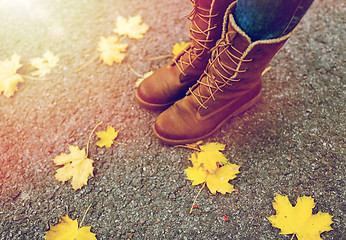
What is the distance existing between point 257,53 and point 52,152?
1.16 meters

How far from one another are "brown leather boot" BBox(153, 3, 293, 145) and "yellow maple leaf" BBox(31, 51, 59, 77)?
92 cm

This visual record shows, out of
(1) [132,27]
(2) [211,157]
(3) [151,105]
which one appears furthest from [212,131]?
(1) [132,27]

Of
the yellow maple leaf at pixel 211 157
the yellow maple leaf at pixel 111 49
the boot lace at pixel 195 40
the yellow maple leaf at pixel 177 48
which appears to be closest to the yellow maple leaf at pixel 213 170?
the yellow maple leaf at pixel 211 157

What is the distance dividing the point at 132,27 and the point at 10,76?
0.89 meters

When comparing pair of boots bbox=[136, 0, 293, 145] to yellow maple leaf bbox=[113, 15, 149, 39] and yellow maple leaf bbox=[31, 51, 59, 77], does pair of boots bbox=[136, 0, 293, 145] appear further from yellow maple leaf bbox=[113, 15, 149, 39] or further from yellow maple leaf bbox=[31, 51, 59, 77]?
yellow maple leaf bbox=[31, 51, 59, 77]

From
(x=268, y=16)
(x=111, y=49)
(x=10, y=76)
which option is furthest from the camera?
(x=111, y=49)

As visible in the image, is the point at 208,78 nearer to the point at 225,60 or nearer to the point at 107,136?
the point at 225,60

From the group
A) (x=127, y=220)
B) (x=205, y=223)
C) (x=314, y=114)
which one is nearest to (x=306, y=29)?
(x=314, y=114)

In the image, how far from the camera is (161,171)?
4.24ft

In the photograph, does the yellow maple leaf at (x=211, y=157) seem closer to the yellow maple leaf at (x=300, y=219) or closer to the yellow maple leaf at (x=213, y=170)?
the yellow maple leaf at (x=213, y=170)

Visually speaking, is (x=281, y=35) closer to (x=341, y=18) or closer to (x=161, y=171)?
(x=161, y=171)

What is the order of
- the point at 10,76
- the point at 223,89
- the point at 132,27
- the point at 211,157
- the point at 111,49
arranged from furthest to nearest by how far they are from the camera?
the point at 132,27, the point at 111,49, the point at 10,76, the point at 211,157, the point at 223,89

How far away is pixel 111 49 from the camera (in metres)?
1.74

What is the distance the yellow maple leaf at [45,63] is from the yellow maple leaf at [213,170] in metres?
1.16
